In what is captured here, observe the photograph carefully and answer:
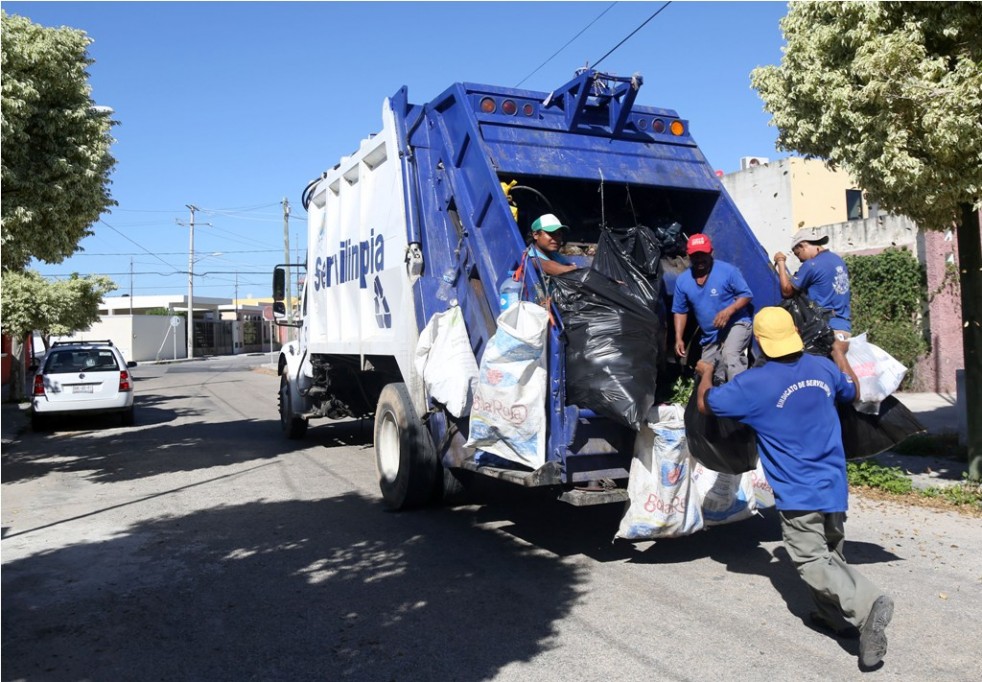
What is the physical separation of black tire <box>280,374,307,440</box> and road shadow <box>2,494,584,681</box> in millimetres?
4899

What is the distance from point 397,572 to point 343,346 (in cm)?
365

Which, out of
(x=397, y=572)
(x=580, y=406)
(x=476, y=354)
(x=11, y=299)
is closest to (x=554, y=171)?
(x=476, y=354)

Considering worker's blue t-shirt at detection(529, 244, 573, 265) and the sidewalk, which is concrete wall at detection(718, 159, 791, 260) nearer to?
the sidewalk

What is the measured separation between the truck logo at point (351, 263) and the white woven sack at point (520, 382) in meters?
2.56

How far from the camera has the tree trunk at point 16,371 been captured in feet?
63.9

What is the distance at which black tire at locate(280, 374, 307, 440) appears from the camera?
11.6m

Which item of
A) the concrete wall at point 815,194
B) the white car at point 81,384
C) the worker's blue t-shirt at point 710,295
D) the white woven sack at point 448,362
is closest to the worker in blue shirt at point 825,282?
the worker's blue t-shirt at point 710,295

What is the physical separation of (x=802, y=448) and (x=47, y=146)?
7.89m

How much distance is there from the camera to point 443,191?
6508mm

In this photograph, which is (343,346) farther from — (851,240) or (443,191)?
(851,240)

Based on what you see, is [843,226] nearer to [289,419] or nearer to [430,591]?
[289,419]

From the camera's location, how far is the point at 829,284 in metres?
5.89

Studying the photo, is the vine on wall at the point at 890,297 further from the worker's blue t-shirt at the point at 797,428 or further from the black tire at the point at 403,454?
the worker's blue t-shirt at the point at 797,428

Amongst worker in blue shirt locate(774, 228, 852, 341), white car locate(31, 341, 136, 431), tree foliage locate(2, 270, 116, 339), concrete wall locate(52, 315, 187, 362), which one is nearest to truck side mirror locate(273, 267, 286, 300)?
white car locate(31, 341, 136, 431)
